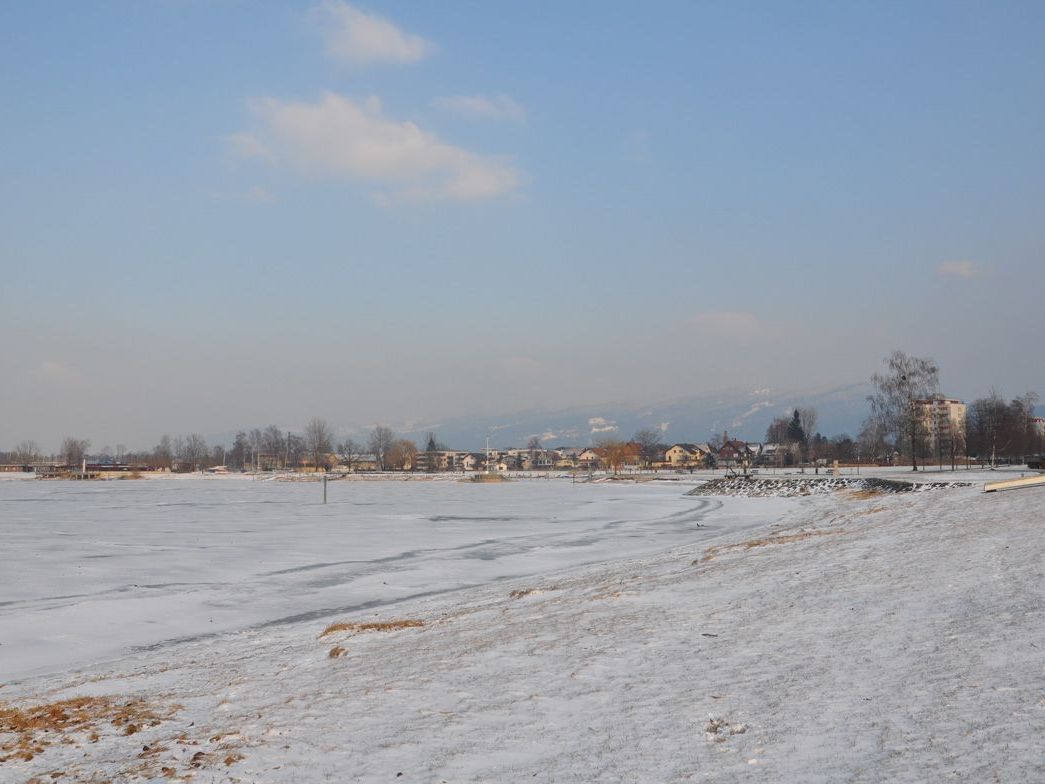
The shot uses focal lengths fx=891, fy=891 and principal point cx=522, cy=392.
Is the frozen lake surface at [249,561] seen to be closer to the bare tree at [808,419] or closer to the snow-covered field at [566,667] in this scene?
the snow-covered field at [566,667]

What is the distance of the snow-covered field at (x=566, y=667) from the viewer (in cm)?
707

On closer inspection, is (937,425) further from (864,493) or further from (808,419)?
(864,493)

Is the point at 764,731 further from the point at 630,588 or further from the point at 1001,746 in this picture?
the point at 630,588

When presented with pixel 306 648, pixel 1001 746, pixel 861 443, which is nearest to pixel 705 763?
pixel 1001 746

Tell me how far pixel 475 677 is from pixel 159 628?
25.9ft

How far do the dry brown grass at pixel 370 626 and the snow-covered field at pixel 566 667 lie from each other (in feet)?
0.26

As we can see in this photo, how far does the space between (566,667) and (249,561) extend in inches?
659

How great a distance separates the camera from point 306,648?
12281 mm

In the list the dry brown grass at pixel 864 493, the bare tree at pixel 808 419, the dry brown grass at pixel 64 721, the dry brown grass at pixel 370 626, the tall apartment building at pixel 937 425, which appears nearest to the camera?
the dry brown grass at pixel 64 721

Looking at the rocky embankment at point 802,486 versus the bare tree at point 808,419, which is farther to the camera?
the bare tree at point 808,419

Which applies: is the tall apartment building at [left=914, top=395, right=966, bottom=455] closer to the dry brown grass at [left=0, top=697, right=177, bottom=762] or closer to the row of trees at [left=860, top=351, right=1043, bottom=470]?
the row of trees at [left=860, top=351, right=1043, bottom=470]

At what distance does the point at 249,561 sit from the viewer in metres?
24.6

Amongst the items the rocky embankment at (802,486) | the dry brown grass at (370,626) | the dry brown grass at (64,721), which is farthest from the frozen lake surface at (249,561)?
the rocky embankment at (802,486)

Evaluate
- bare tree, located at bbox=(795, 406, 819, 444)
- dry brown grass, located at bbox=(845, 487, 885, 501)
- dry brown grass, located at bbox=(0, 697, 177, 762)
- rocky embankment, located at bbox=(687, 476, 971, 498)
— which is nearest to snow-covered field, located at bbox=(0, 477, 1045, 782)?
dry brown grass, located at bbox=(0, 697, 177, 762)
